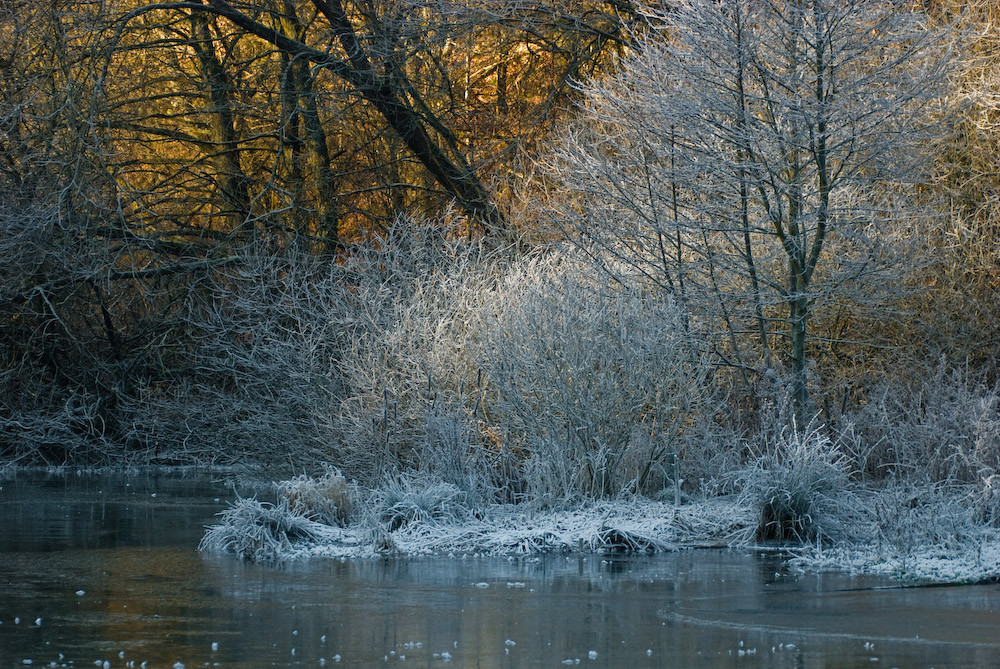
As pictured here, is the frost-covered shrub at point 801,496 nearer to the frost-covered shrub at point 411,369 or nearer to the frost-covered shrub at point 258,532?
the frost-covered shrub at point 411,369

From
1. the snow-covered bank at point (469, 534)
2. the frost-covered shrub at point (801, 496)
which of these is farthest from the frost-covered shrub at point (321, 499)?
the frost-covered shrub at point (801, 496)

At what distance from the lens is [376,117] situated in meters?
27.2

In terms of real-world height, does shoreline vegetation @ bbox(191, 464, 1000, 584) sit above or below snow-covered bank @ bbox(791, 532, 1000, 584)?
above

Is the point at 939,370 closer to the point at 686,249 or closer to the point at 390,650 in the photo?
the point at 686,249

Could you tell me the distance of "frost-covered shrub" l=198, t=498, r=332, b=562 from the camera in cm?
1309

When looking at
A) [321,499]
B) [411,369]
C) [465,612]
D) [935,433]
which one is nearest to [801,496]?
[935,433]

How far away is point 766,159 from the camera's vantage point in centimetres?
1669

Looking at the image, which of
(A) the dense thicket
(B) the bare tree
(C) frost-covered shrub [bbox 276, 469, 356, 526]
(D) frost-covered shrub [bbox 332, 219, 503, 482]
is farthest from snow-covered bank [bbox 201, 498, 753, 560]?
(B) the bare tree

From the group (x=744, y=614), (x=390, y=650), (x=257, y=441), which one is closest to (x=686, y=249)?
(x=257, y=441)

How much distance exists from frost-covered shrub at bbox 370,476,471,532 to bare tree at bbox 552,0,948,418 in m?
4.49

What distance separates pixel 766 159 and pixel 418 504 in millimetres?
5760

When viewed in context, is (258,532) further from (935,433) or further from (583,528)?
(935,433)

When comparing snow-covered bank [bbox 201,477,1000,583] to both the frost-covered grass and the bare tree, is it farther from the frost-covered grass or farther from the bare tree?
the bare tree

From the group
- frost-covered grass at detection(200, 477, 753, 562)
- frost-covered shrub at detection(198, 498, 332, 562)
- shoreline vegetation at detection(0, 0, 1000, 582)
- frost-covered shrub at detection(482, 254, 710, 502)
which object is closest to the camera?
frost-covered shrub at detection(198, 498, 332, 562)
